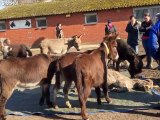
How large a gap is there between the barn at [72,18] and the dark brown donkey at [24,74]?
22.6 m

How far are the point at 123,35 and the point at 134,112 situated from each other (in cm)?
2337

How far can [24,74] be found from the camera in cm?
791

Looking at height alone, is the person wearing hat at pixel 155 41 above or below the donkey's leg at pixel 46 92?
above

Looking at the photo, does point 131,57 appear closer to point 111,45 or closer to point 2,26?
point 111,45

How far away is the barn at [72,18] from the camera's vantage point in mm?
30500

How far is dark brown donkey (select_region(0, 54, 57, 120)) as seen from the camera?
25.0 ft

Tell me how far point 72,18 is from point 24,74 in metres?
24.9

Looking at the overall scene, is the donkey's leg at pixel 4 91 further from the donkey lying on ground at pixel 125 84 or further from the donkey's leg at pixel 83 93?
the donkey lying on ground at pixel 125 84

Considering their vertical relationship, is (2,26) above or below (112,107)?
above

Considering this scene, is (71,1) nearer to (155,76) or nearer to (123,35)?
(123,35)

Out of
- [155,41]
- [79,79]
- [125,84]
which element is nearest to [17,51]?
[125,84]

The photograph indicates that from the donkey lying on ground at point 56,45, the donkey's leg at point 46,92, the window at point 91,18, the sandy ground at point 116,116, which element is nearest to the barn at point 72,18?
the window at point 91,18

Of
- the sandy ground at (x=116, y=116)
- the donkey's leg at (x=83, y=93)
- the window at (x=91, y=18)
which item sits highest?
the window at (x=91, y=18)

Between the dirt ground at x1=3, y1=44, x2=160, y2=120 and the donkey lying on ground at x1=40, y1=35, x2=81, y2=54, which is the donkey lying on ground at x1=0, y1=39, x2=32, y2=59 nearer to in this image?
the dirt ground at x1=3, y1=44, x2=160, y2=120
